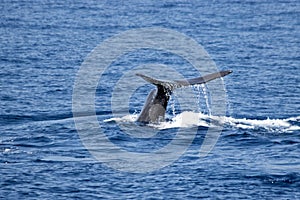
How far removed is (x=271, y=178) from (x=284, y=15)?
119 ft

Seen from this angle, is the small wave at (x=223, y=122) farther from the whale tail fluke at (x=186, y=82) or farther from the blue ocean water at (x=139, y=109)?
the whale tail fluke at (x=186, y=82)

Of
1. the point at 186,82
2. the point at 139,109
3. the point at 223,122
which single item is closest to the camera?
the point at 186,82

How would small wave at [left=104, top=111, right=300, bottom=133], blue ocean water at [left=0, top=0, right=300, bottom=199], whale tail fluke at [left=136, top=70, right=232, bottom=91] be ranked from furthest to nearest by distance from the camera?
small wave at [left=104, top=111, right=300, bottom=133]
whale tail fluke at [left=136, top=70, right=232, bottom=91]
blue ocean water at [left=0, top=0, right=300, bottom=199]

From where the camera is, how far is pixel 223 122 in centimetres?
2248

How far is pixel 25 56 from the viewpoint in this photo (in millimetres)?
36812

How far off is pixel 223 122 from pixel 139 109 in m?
3.66

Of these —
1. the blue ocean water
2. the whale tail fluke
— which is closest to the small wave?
the blue ocean water

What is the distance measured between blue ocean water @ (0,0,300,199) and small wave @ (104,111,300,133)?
49 millimetres

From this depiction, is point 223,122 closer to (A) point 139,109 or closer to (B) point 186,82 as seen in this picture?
(B) point 186,82

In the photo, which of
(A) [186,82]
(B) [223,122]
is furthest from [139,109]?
(A) [186,82]

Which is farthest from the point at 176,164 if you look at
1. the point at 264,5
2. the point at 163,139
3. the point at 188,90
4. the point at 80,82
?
the point at 264,5

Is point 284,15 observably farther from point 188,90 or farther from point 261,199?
point 261,199

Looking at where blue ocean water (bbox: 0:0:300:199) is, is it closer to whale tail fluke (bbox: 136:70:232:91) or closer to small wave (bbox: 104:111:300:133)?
small wave (bbox: 104:111:300:133)

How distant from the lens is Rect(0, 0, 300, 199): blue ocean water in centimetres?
1714
